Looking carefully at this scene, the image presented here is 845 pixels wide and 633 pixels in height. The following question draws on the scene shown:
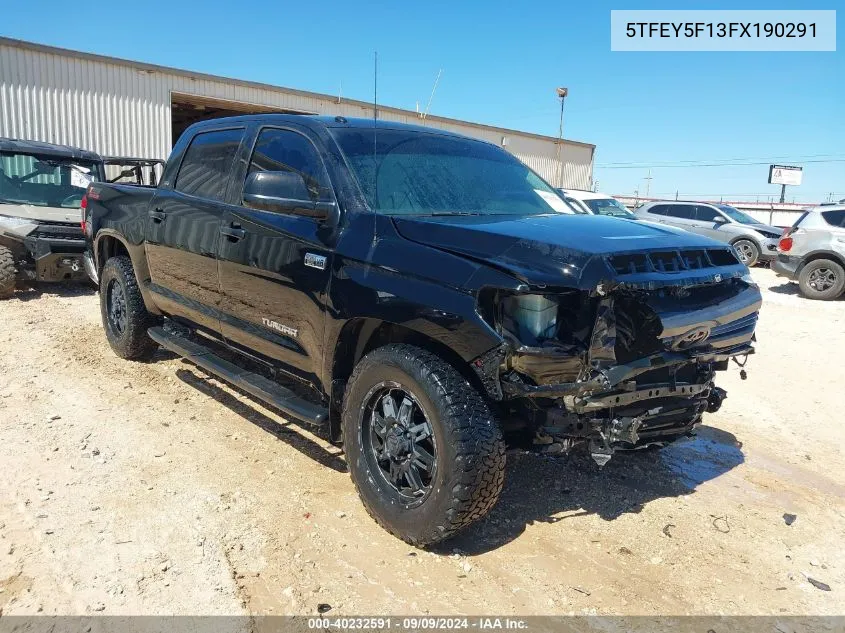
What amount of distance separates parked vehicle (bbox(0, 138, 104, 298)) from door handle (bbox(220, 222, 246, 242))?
5.77m

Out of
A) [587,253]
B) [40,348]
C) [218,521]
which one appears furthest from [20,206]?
[587,253]

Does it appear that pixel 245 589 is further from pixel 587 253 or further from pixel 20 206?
pixel 20 206

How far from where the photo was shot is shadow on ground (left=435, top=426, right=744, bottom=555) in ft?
11.1

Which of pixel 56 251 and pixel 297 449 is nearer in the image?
pixel 297 449

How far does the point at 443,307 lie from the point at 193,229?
2458mm

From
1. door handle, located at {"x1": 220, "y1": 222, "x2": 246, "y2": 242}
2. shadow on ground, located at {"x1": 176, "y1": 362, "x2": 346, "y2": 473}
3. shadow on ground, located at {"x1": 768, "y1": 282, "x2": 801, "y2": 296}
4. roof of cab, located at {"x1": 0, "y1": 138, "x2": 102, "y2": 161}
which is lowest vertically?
shadow on ground, located at {"x1": 176, "y1": 362, "x2": 346, "y2": 473}

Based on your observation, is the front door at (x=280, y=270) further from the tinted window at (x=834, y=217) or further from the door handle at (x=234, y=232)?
the tinted window at (x=834, y=217)

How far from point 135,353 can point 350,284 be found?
11.2 ft

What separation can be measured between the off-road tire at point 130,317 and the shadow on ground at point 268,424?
1.32ft

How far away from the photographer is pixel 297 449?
423cm

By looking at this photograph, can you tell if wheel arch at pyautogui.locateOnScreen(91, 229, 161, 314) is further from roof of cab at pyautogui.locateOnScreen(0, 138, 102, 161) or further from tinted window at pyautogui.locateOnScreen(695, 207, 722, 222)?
tinted window at pyautogui.locateOnScreen(695, 207, 722, 222)

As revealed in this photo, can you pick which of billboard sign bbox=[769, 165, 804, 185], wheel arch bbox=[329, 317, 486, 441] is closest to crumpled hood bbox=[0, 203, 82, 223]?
wheel arch bbox=[329, 317, 486, 441]

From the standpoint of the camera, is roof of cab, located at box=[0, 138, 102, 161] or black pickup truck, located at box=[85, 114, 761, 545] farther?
roof of cab, located at box=[0, 138, 102, 161]

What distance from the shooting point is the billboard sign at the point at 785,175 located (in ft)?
129
